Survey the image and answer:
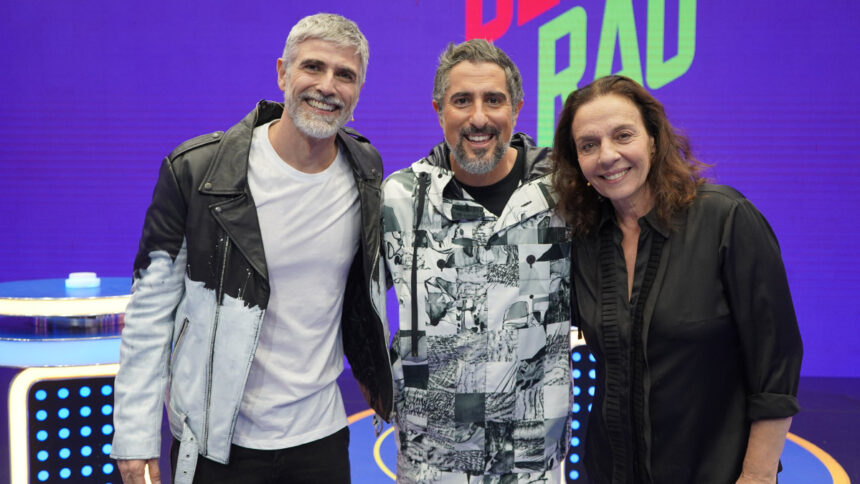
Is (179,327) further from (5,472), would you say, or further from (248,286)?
(5,472)

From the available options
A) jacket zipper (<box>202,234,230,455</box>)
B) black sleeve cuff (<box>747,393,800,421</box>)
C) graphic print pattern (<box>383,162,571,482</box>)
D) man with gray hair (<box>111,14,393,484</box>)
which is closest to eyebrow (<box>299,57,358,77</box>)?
man with gray hair (<box>111,14,393,484</box>)

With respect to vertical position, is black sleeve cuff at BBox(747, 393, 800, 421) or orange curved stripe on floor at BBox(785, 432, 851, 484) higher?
black sleeve cuff at BBox(747, 393, 800, 421)

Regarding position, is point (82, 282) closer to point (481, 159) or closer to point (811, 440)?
point (481, 159)

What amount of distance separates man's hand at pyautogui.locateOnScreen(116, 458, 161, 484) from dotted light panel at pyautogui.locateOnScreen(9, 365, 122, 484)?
0.80 m

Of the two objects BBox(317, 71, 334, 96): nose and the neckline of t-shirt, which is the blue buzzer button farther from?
BBox(317, 71, 334, 96): nose

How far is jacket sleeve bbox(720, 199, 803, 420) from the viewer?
144cm

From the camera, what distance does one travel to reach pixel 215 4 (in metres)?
4.96

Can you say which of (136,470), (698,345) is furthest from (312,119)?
(698,345)

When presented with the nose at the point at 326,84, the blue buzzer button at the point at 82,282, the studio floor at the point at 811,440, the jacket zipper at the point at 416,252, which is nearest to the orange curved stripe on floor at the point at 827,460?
the studio floor at the point at 811,440

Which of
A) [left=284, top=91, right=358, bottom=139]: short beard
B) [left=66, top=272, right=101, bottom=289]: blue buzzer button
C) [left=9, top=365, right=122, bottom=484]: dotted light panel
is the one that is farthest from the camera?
[left=66, top=272, right=101, bottom=289]: blue buzzer button

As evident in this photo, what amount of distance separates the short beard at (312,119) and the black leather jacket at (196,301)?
0.18 meters

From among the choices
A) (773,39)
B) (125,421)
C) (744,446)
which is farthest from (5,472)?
(773,39)

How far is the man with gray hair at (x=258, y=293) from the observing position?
5.51 feet

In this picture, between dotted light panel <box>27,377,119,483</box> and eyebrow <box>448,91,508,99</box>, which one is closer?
eyebrow <box>448,91,508,99</box>
